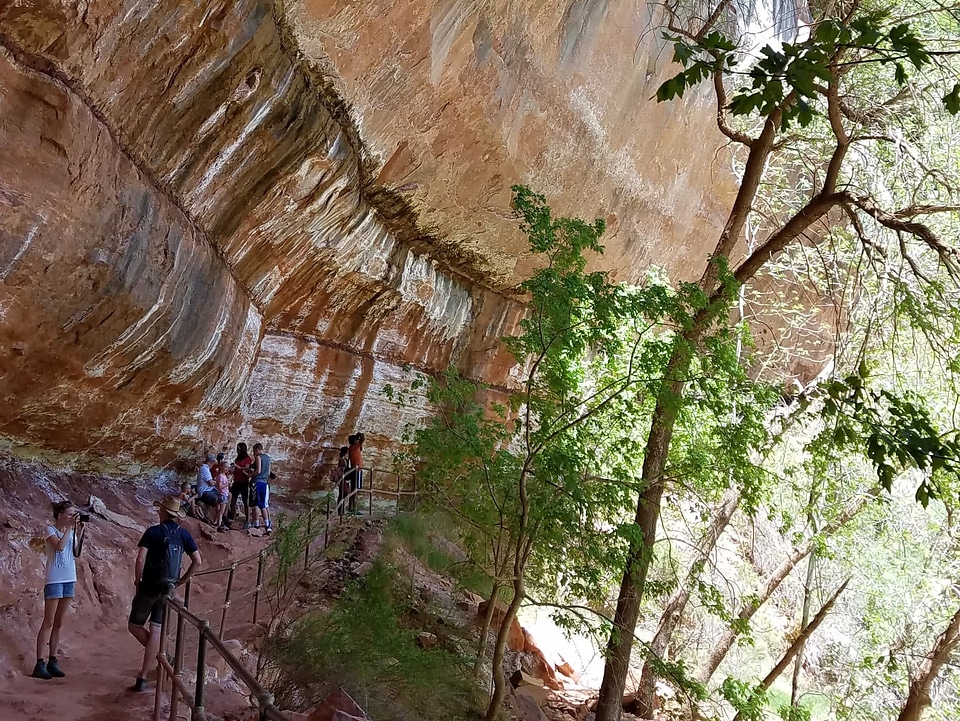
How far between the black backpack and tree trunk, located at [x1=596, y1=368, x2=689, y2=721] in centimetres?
410

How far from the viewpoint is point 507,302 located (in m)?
16.7

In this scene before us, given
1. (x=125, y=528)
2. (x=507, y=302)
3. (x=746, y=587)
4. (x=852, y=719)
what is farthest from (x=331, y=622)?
(x=746, y=587)

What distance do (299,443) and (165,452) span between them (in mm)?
2922

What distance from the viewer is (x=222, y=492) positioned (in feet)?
37.5

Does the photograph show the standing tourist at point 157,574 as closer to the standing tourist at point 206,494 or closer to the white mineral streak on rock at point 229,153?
the white mineral streak on rock at point 229,153

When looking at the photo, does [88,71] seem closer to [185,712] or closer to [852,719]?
[185,712]

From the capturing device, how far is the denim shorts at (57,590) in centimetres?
566

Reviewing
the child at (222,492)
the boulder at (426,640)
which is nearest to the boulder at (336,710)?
the boulder at (426,640)

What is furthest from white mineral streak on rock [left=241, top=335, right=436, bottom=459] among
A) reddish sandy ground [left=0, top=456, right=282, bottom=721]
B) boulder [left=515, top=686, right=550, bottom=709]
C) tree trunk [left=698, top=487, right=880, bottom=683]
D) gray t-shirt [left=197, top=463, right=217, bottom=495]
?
tree trunk [left=698, top=487, right=880, bottom=683]

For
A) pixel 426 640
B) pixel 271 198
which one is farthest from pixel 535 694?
pixel 271 198

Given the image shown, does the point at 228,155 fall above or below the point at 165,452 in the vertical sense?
above

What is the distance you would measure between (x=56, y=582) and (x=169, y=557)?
1.01 m

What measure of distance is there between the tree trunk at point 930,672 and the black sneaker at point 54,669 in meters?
9.65

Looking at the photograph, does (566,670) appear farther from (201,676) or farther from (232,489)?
(201,676)
